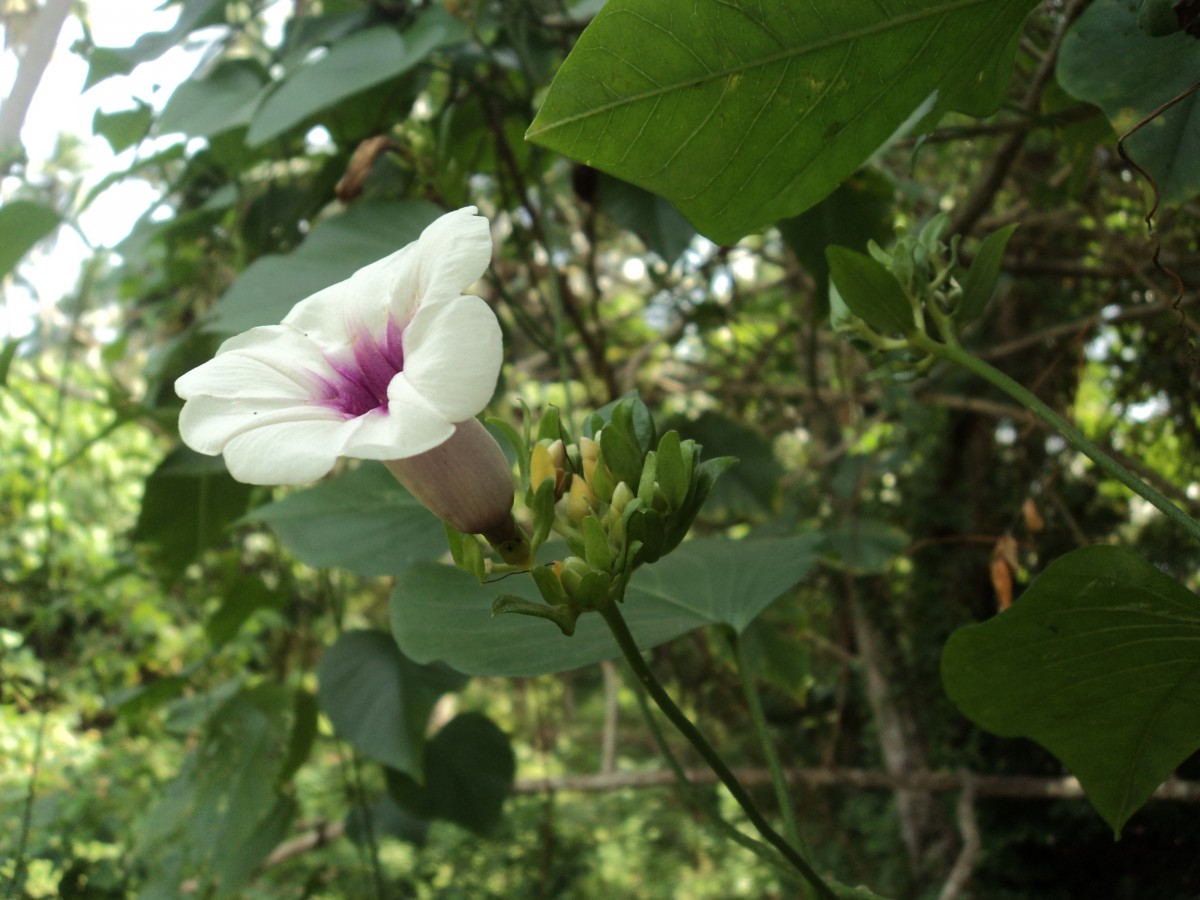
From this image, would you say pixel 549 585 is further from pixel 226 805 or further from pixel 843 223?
pixel 226 805

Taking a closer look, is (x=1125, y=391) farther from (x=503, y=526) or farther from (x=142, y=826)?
(x=142, y=826)

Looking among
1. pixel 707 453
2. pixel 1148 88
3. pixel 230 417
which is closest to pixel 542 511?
pixel 230 417

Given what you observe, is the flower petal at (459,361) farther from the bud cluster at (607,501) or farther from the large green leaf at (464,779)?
the large green leaf at (464,779)

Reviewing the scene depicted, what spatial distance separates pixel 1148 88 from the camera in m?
0.54

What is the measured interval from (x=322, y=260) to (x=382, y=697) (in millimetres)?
470

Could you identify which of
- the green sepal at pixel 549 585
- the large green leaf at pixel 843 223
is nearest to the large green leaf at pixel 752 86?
the green sepal at pixel 549 585

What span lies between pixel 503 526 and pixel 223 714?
910 millimetres

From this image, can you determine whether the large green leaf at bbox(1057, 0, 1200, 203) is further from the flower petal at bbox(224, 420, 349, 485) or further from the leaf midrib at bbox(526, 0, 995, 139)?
the flower petal at bbox(224, 420, 349, 485)

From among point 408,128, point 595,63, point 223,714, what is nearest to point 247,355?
point 595,63

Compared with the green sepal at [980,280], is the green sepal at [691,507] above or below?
below

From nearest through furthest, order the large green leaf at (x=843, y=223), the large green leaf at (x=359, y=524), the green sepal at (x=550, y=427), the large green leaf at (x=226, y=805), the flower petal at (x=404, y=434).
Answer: the flower petal at (x=404, y=434) → the green sepal at (x=550, y=427) → the large green leaf at (x=359, y=524) → the large green leaf at (x=843, y=223) → the large green leaf at (x=226, y=805)

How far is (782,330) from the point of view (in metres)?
1.70

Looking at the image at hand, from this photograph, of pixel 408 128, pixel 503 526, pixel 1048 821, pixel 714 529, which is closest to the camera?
pixel 503 526

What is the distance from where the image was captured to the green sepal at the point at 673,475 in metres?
0.44
